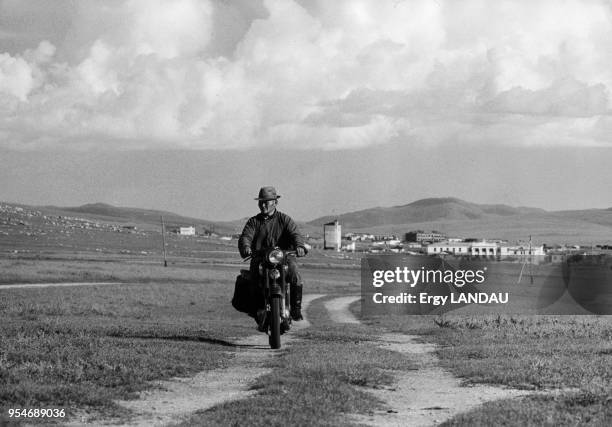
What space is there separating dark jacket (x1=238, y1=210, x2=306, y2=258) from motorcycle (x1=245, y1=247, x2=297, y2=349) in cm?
22

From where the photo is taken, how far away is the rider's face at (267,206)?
20.4m

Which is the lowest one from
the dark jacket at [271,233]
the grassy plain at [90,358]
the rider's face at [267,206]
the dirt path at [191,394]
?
the dirt path at [191,394]

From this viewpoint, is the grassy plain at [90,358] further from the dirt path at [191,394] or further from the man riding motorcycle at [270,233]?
the man riding motorcycle at [270,233]

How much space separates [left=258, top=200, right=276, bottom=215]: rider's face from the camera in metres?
20.4

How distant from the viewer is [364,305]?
54.4 m

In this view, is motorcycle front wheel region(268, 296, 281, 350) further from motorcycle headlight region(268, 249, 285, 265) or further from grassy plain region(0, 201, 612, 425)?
motorcycle headlight region(268, 249, 285, 265)

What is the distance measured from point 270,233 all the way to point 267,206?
55cm

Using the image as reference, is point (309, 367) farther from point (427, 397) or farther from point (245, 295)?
point (245, 295)

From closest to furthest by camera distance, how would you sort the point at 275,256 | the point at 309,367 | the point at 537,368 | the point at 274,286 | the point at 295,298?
the point at 309,367 → the point at 537,368 → the point at 275,256 → the point at 274,286 → the point at 295,298

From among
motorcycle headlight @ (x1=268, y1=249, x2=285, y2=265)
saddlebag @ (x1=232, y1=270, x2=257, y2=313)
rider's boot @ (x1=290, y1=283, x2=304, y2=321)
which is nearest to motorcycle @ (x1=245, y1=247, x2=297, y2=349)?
motorcycle headlight @ (x1=268, y1=249, x2=285, y2=265)

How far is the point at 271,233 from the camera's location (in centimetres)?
2059

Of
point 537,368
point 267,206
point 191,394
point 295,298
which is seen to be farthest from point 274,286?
point 191,394

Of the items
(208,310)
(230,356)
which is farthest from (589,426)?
(208,310)

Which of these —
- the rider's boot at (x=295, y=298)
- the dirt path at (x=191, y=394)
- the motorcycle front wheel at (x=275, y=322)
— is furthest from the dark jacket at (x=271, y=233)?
the dirt path at (x=191, y=394)
